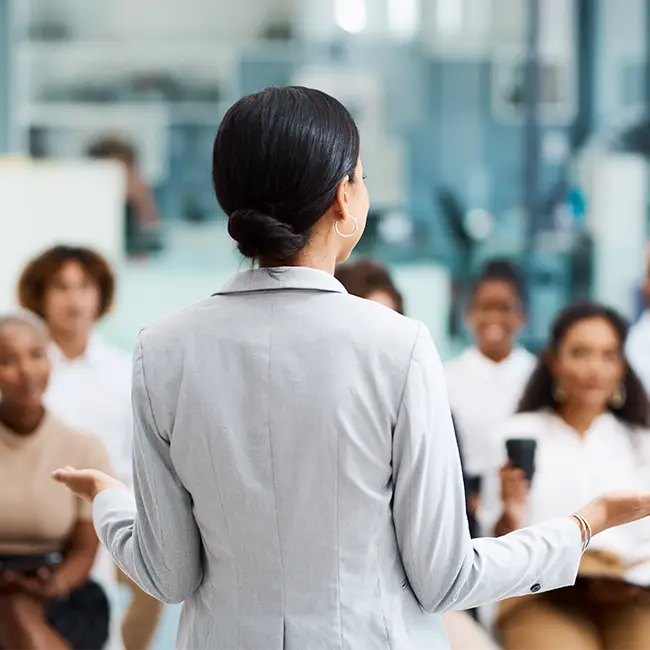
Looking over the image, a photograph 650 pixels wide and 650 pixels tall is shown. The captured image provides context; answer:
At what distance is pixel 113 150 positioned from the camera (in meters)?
3.99

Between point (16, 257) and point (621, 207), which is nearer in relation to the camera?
point (16, 257)

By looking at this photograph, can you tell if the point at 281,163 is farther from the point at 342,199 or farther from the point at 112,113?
the point at 112,113

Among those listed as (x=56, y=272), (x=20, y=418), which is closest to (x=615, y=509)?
(x=20, y=418)

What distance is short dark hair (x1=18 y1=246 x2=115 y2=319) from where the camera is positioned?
3037mm

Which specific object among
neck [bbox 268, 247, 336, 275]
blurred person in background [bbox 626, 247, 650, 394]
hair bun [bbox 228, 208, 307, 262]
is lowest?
blurred person in background [bbox 626, 247, 650, 394]

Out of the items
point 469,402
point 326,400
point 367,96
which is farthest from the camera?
point 367,96

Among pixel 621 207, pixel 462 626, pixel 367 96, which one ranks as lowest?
pixel 462 626

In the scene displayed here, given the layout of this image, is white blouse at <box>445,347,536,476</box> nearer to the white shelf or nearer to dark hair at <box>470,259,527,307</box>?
dark hair at <box>470,259,527,307</box>

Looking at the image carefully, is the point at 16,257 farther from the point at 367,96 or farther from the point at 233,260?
the point at 367,96

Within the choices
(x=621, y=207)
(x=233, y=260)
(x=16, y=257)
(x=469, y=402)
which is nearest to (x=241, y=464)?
(x=469, y=402)

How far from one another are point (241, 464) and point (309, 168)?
282mm

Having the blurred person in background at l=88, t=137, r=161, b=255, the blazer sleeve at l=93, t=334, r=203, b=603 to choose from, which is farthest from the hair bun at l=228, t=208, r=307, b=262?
the blurred person in background at l=88, t=137, r=161, b=255

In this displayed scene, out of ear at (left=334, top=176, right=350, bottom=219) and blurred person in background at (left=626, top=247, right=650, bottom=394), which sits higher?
ear at (left=334, top=176, right=350, bottom=219)

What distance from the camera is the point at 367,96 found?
4102mm
